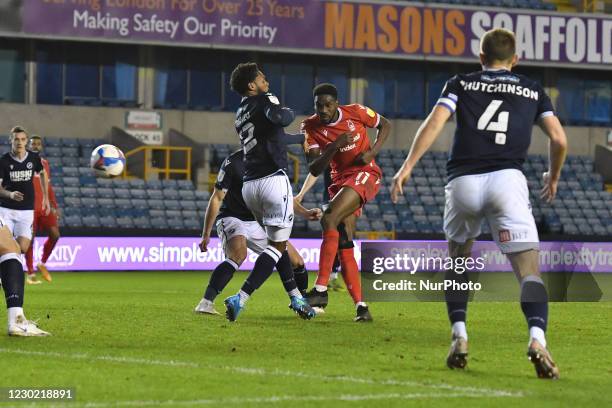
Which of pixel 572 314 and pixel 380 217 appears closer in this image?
pixel 572 314

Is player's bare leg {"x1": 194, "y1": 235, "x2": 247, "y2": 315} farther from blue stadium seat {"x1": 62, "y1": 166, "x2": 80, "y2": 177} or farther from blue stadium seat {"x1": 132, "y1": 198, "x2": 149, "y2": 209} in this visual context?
blue stadium seat {"x1": 62, "y1": 166, "x2": 80, "y2": 177}

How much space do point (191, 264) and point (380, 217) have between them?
8.27 metres

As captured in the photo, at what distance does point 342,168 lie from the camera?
448 inches

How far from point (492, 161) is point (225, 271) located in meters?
4.50

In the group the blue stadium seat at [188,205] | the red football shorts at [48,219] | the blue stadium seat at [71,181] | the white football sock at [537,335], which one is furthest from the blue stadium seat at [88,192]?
the white football sock at [537,335]

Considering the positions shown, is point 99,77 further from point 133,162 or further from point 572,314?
point 572,314

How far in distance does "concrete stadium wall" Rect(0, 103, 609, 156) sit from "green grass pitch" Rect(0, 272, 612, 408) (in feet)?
63.5

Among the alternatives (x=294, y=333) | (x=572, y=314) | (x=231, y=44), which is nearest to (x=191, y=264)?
(x=231, y=44)

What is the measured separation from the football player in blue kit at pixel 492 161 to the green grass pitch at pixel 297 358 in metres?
0.58

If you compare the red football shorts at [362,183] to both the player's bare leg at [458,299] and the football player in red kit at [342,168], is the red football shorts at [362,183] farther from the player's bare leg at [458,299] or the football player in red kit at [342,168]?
the player's bare leg at [458,299]

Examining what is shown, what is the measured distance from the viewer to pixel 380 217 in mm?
31703

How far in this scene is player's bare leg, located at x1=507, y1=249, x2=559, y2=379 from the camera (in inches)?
275

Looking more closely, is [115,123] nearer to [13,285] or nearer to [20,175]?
[20,175]

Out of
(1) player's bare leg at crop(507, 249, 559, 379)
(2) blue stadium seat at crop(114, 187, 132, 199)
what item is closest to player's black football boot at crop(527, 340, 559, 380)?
(1) player's bare leg at crop(507, 249, 559, 379)
